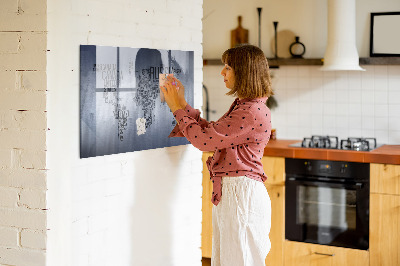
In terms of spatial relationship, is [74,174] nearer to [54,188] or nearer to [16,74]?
[54,188]

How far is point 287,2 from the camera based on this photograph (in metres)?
5.10

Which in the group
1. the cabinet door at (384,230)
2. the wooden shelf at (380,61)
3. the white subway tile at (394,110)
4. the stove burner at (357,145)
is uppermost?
the wooden shelf at (380,61)

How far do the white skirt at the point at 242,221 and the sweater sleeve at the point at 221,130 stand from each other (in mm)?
212

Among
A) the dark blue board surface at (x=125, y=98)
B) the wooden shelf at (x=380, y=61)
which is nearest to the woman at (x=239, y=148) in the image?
the dark blue board surface at (x=125, y=98)

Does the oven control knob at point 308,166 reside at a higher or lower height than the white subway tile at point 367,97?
lower

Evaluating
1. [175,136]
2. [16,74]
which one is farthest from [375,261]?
[16,74]

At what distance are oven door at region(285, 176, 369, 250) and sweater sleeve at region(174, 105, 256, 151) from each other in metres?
1.74

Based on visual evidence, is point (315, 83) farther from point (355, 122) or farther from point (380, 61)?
point (380, 61)

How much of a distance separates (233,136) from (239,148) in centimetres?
12

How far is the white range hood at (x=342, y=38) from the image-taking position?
459cm

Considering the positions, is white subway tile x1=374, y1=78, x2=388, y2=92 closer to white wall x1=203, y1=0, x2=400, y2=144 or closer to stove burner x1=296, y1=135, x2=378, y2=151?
white wall x1=203, y1=0, x2=400, y2=144

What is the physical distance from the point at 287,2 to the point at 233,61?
2445 millimetres

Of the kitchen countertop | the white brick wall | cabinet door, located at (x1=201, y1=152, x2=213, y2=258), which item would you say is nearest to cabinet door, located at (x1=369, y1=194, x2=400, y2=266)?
the kitchen countertop

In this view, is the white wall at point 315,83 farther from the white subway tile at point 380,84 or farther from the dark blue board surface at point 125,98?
the dark blue board surface at point 125,98
